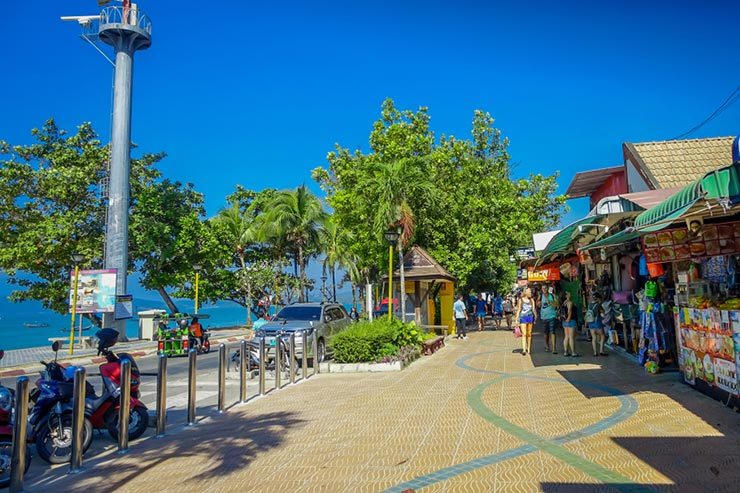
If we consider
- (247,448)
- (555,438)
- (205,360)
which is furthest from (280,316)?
(555,438)

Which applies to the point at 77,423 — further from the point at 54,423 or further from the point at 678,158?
the point at 678,158

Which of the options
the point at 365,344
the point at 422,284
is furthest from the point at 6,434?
the point at 422,284

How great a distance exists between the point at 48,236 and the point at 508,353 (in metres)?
21.9

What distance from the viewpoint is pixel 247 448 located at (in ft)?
21.0

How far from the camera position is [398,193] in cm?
1925

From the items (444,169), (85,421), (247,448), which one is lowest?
(247,448)

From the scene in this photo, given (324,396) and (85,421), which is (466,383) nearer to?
(324,396)

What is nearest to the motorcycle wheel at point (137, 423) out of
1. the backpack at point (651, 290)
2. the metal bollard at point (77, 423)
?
the metal bollard at point (77, 423)

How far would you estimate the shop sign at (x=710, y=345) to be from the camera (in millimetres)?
6641

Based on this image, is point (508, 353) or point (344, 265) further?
point (344, 265)

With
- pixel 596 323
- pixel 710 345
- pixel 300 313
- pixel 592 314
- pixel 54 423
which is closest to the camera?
pixel 54 423

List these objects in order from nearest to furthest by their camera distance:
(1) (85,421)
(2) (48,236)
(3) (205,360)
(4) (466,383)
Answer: (1) (85,421), (4) (466,383), (3) (205,360), (2) (48,236)

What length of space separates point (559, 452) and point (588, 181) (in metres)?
22.8

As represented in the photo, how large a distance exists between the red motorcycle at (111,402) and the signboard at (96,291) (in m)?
15.8
